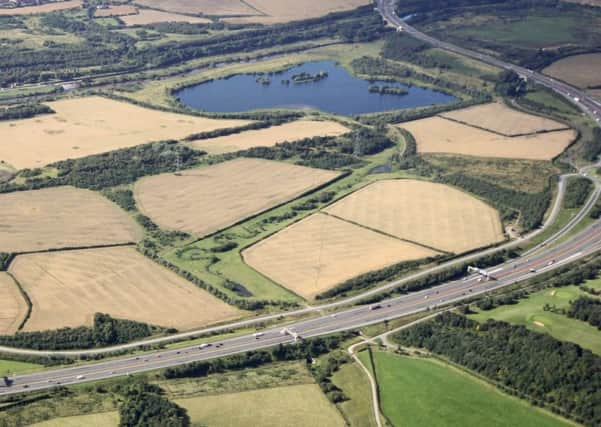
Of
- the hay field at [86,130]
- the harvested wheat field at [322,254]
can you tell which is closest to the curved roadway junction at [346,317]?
the harvested wheat field at [322,254]

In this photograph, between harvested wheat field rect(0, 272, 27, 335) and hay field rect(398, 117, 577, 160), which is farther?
hay field rect(398, 117, 577, 160)

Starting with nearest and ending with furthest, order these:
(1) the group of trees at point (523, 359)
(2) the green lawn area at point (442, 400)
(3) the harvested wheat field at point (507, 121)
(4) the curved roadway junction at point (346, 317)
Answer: (2) the green lawn area at point (442, 400)
(1) the group of trees at point (523, 359)
(4) the curved roadway junction at point (346, 317)
(3) the harvested wheat field at point (507, 121)

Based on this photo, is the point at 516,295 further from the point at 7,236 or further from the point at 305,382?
the point at 7,236

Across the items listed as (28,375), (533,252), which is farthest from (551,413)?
(28,375)

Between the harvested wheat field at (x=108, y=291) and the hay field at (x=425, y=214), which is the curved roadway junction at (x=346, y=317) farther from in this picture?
the hay field at (x=425, y=214)

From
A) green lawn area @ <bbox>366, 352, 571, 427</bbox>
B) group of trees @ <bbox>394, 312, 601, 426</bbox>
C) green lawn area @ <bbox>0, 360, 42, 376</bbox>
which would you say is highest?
group of trees @ <bbox>394, 312, 601, 426</bbox>

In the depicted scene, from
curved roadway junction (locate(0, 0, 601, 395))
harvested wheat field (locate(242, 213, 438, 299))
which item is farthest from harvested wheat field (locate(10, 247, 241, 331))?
harvested wheat field (locate(242, 213, 438, 299))

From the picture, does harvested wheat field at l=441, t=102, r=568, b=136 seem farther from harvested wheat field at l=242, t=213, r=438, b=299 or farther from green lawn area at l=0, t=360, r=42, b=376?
green lawn area at l=0, t=360, r=42, b=376

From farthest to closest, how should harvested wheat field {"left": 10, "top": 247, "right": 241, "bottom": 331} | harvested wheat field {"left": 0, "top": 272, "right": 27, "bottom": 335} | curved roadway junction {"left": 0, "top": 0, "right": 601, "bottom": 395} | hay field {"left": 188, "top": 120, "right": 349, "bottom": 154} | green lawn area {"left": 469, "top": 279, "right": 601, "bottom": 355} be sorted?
hay field {"left": 188, "top": 120, "right": 349, "bottom": 154}, harvested wheat field {"left": 10, "top": 247, "right": 241, "bottom": 331}, green lawn area {"left": 469, "top": 279, "right": 601, "bottom": 355}, harvested wheat field {"left": 0, "top": 272, "right": 27, "bottom": 335}, curved roadway junction {"left": 0, "top": 0, "right": 601, "bottom": 395}
